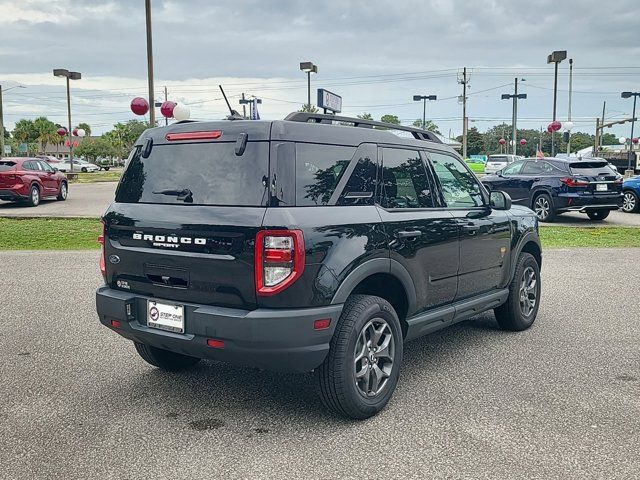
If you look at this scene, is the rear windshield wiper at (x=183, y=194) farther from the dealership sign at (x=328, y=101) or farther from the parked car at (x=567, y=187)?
the parked car at (x=567, y=187)

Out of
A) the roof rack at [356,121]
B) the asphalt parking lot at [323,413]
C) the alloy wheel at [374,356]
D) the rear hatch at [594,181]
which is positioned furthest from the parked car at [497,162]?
the alloy wheel at [374,356]

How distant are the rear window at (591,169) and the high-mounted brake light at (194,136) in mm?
13288

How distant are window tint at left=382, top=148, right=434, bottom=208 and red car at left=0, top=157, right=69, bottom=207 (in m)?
17.3

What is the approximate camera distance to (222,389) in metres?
4.48

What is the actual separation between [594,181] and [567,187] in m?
0.64

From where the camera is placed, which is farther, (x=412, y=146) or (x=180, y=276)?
(x=412, y=146)

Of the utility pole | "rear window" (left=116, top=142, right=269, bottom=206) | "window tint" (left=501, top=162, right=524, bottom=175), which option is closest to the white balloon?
the utility pole

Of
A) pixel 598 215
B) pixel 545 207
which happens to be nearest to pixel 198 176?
pixel 545 207

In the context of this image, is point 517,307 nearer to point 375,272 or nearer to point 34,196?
point 375,272

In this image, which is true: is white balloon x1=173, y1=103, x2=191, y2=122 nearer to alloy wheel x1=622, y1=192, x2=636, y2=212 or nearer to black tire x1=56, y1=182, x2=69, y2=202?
black tire x1=56, y1=182, x2=69, y2=202

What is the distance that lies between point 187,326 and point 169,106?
1853cm

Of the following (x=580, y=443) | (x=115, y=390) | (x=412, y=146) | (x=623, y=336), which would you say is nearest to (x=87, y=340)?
(x=115, y=390)

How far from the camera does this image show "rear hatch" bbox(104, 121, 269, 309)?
358 cm

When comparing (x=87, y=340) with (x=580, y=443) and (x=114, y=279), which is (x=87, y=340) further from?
(x=580, y=443)
